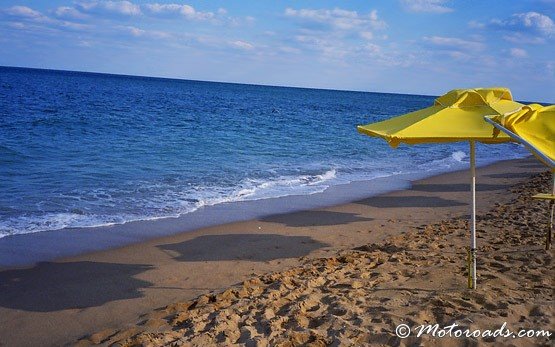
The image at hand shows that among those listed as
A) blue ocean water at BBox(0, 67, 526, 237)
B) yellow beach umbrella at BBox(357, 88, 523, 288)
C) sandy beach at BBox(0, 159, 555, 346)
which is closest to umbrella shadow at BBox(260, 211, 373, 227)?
sandy beach at BBox(0, 159, 555, 346)

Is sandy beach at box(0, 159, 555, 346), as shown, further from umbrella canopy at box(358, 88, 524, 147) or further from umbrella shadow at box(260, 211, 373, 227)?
umbrella canopy at box(358, 88, 524, 147)

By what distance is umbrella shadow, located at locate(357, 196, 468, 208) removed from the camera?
11.5 metres

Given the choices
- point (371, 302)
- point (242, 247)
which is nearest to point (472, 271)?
point (371, 302)

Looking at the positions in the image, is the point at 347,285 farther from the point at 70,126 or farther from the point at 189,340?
the point at 70,126

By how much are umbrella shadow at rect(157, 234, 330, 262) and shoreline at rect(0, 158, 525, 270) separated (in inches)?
29.8

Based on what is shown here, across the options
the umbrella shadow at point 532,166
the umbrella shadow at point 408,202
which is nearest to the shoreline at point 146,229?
the umbrella shadow at point 408,202

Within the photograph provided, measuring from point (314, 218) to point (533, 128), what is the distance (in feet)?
21.4

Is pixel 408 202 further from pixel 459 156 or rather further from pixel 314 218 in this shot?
pixel 459 156

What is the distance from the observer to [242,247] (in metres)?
7.98

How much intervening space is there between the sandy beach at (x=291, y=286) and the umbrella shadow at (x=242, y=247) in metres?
0.03

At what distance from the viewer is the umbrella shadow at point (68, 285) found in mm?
5734

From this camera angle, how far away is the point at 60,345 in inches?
189

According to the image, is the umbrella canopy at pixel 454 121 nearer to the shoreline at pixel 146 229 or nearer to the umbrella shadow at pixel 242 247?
the umbrella shadow at pixel 242 247

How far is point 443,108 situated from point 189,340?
12.2 feet
